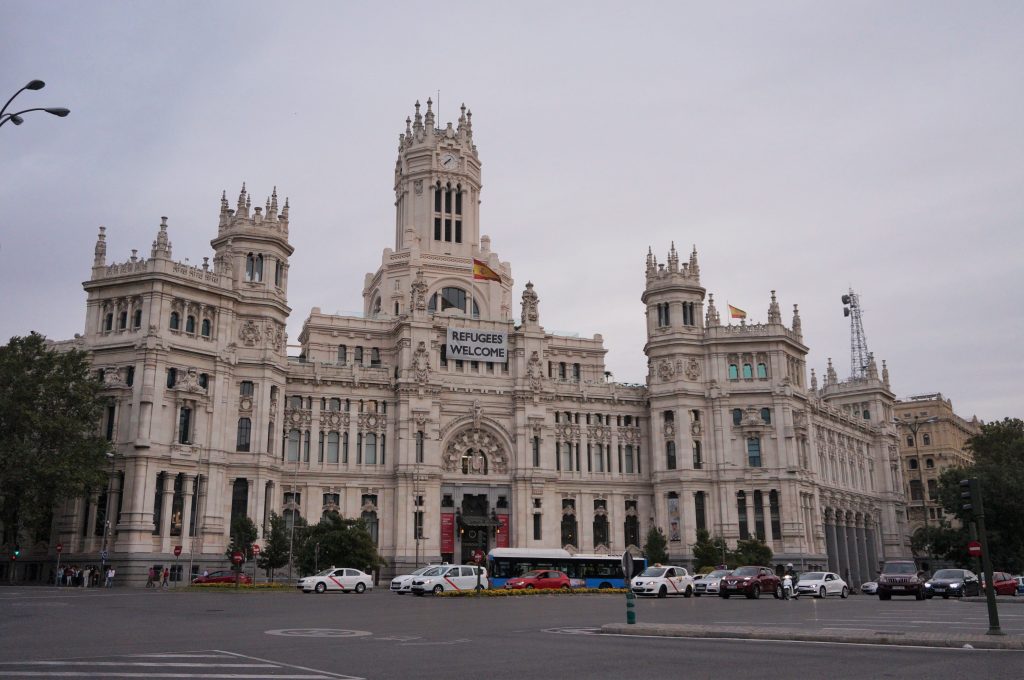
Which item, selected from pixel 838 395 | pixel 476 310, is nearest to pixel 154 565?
pixel 476 310

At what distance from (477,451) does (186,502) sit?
2825 cm

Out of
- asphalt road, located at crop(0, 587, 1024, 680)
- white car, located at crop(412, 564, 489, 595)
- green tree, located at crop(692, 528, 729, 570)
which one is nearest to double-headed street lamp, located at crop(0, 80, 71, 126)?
asphalt road, located at crop(0, 587, 1024, 680)

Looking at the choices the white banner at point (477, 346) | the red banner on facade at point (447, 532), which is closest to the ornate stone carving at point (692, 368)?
the white banner at point (477, 346)

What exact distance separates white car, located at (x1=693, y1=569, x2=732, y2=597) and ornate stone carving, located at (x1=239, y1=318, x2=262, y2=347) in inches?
1712

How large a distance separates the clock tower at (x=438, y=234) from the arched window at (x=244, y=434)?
2318 cm

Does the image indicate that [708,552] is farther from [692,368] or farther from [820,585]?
[820,585]

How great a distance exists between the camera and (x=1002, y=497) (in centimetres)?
8138

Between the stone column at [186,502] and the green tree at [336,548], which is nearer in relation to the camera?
the green tree at [336,548]

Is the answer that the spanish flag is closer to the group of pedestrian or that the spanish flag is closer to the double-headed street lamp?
the group of pedestrian

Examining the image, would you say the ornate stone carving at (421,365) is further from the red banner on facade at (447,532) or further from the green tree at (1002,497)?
the green tree at (1002,497)

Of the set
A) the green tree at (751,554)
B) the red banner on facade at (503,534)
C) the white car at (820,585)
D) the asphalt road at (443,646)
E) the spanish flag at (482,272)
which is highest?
the spanish flag at (482,272)

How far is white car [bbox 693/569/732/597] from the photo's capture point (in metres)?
53.0

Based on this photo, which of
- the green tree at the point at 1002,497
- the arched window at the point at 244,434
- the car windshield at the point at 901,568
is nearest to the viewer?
the car windshield at the point at 901,568

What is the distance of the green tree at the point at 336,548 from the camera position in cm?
6781
